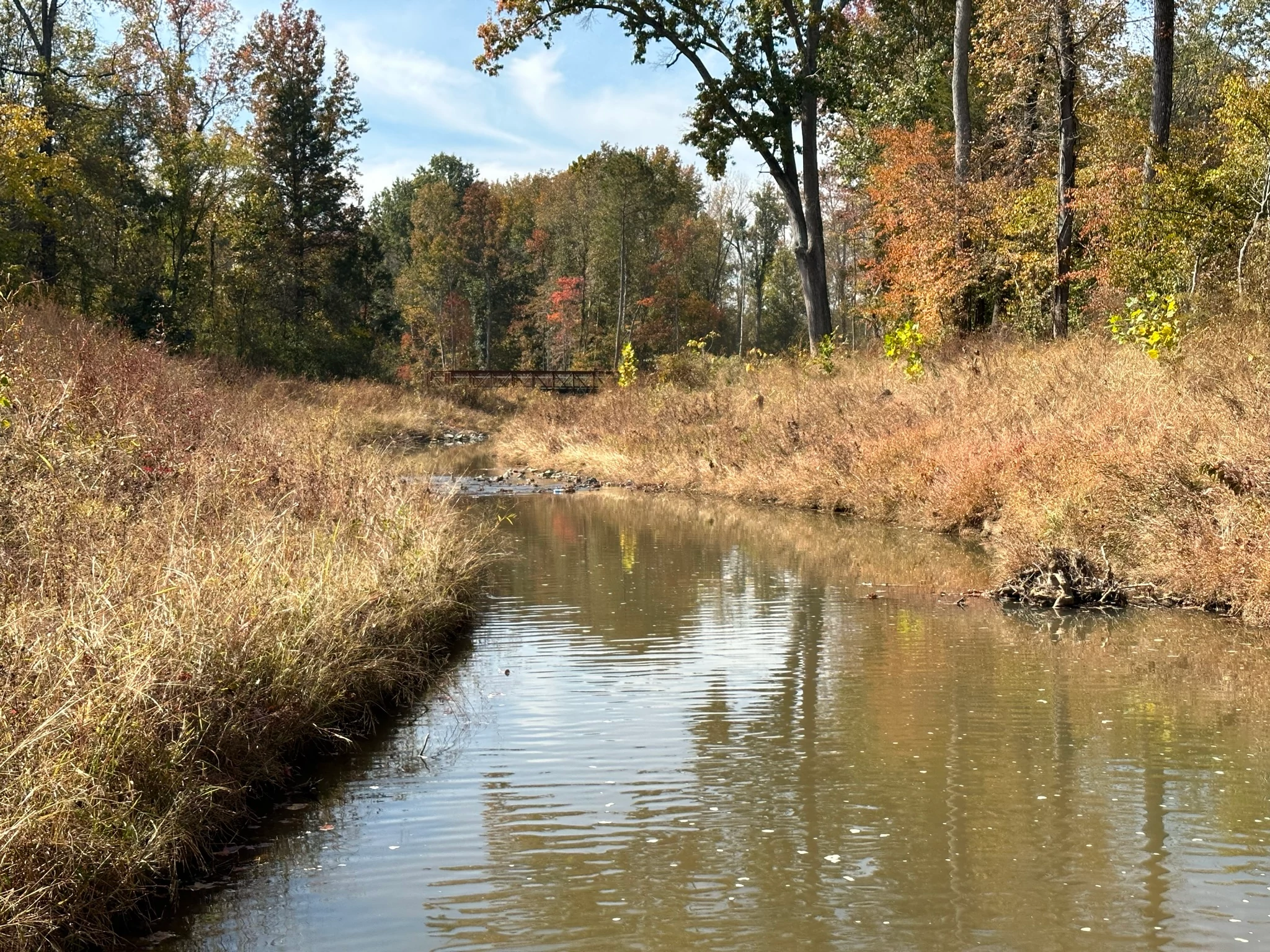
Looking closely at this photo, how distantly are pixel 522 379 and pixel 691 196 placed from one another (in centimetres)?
2412

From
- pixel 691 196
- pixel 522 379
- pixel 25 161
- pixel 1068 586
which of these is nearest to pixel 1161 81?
pixel 1068 586

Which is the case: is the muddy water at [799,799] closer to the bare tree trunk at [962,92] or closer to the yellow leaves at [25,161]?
the bare tree trunk at [962,92]

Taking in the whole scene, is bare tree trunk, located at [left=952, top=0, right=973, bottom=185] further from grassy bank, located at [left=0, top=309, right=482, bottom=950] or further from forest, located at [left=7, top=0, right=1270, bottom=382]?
grassy bank, located at [left=0, top=309, right=482, bottom=950]

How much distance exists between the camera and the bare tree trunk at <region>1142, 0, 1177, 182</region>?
1998cm

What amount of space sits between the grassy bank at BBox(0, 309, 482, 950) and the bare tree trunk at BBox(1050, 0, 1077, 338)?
47.2 ft

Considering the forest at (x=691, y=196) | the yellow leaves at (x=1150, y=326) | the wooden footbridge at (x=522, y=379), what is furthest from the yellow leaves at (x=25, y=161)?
the yellow leaves at (x=1150, y=326)

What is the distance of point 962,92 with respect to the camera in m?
25.4

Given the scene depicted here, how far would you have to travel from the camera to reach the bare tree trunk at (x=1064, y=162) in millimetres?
21844

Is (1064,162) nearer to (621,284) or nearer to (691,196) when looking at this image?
(621,284)

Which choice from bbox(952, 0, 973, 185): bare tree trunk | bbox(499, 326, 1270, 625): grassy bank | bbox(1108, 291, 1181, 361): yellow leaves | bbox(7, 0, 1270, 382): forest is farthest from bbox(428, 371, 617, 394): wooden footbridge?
bbox(1108, 291, 1181, 361): yellow leaves

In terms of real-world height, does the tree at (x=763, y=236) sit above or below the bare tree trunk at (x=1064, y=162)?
above

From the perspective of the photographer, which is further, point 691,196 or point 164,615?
point 691,196

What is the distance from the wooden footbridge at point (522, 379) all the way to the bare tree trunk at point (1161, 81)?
89.9ft

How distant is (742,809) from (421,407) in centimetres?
3632
